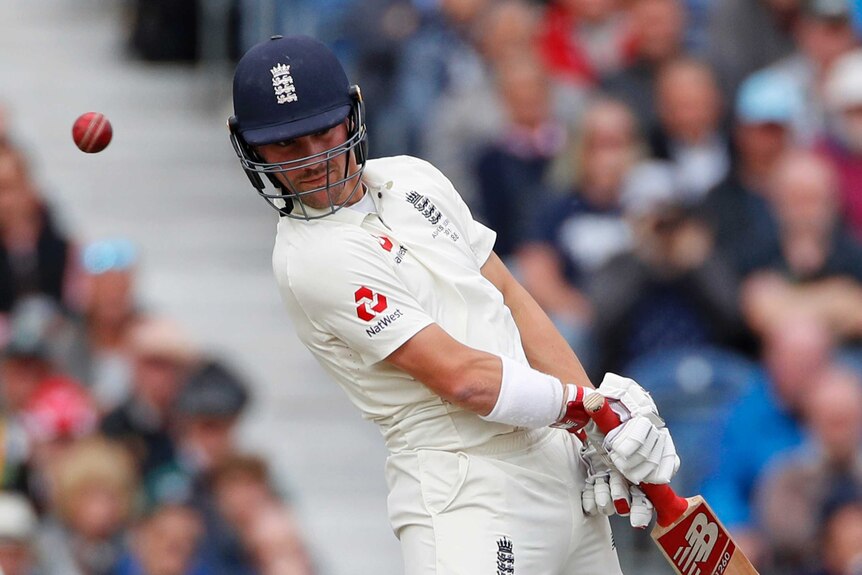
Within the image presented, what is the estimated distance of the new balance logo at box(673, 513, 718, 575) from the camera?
4496 mm

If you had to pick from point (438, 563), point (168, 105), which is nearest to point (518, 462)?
point (438, 563)

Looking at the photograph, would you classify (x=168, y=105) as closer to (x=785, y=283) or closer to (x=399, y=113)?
(x=399, y=113)

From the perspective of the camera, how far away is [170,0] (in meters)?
11.0

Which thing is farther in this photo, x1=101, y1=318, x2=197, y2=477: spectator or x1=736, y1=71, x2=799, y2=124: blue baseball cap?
x1=736, y1=71, x2=799, y2=124: blue baseball cap

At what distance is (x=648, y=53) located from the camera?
9102 millimetres

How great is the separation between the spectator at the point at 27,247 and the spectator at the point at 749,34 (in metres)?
3.63

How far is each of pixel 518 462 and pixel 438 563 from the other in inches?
13.7

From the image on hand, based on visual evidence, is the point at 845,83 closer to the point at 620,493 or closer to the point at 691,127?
the point at 691,127

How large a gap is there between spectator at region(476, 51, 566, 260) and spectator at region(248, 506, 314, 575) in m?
1.98

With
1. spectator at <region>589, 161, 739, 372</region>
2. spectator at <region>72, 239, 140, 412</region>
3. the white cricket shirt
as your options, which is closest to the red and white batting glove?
the white cricket shirt

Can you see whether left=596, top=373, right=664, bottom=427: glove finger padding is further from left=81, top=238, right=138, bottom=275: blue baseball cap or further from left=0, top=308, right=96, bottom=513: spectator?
left=81, top=238, right=138, bottom=275: blue baseball cap

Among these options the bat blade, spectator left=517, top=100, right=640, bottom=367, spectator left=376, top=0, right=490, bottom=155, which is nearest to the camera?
the bat blade

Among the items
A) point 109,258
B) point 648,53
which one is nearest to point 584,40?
point 648,53

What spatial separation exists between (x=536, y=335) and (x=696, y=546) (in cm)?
74
